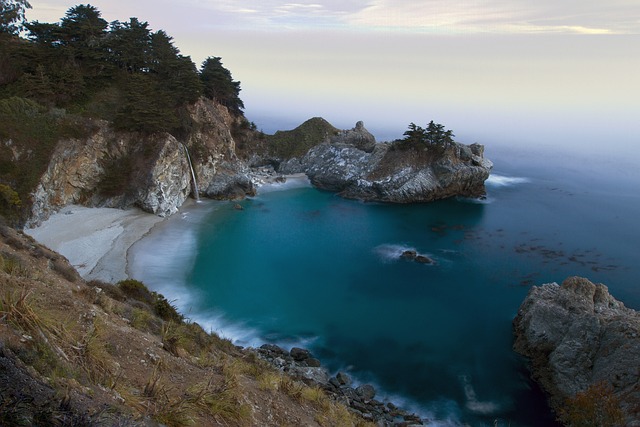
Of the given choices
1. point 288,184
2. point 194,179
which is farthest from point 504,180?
point 194,179

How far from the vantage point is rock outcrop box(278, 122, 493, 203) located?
55.0 m

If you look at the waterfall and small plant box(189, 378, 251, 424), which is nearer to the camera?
small plant box(189, 378, 251, 424)

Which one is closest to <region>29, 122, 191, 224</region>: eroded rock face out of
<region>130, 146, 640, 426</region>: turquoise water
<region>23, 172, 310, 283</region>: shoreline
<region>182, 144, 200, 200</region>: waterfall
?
<region>23, 172, 310, 283</region>: shoreline

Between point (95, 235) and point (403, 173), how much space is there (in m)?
40.2

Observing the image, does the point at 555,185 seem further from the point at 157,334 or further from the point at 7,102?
the point at 7,102

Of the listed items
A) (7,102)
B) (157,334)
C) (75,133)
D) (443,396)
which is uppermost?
(7,102)

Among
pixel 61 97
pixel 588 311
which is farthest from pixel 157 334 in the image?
pixel 61 97

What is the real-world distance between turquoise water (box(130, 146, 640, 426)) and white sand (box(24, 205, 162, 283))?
1707mm

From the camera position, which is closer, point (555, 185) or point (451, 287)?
point (451, 287)

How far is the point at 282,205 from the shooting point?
51031 millimetres

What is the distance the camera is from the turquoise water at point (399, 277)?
2078 cm

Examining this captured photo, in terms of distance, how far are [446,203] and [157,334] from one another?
1950 inches

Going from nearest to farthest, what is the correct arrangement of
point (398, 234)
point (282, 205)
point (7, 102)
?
point (7, 102) → point (398, 234) → point (282, 205)

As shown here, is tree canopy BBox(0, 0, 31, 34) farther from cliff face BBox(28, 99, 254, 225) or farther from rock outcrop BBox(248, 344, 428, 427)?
rock outcrop BBox(248, 344, 428, 427)
